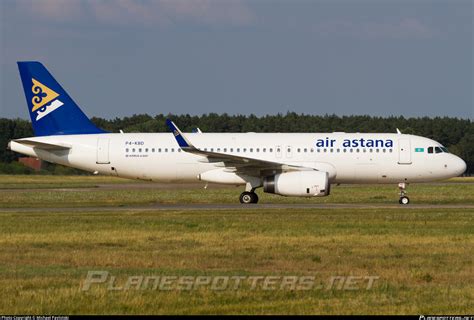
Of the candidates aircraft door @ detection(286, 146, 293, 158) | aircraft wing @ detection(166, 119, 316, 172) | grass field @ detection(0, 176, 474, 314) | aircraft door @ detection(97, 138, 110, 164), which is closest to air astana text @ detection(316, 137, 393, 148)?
aircraft door @ detection(286, 146, 293, 158)

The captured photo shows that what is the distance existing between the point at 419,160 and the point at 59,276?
84.9ft

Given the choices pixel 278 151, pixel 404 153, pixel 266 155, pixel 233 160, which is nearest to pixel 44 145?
pixel 233 160

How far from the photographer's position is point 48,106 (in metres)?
40.3

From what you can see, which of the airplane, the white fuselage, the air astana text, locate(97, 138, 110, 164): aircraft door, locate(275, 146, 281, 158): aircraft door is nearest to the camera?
the airplane

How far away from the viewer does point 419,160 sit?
38.8 meters

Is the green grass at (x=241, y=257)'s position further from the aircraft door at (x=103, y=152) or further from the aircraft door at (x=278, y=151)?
the aircraft door at (x=103, y=152)

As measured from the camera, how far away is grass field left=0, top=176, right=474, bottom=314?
508 inches

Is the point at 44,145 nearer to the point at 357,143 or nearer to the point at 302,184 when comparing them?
the point at 302,184

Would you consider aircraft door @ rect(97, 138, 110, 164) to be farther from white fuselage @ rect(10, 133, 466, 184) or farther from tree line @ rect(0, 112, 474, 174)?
tree line @ rect(0, 112, 474, 174)

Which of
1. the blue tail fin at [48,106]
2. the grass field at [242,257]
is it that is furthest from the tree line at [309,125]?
the grass field at [242,257]

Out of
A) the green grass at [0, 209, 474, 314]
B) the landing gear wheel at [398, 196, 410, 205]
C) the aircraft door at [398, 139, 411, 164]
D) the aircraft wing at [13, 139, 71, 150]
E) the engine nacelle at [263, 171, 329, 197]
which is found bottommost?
the green grass at [0, 209, 474, 314]

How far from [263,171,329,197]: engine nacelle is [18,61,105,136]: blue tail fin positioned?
32.4ft

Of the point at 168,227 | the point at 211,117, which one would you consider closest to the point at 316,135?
the point at 168,227

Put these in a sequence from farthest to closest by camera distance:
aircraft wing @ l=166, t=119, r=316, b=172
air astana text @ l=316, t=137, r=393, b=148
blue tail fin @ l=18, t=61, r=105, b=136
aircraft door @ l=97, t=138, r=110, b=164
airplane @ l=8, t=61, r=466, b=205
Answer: blue tail fin @ l=18, t=61, r=105, b=136
aircraft door @ l=97, t=138, r=110, b=164
air astana text @ l=316, t=137, r=393, b=148
airplane @ l=8, t=61, r=466, b=205
aircraft wing @ l=166, t=119, r=316, b=172
